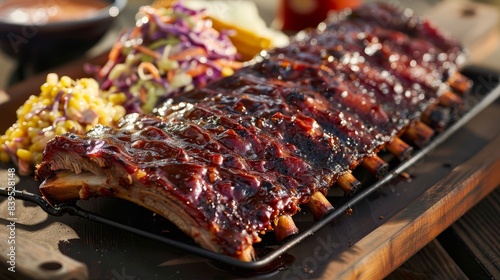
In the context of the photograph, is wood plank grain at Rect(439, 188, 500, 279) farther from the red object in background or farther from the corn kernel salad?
the red object in background

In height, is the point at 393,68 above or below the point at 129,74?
below

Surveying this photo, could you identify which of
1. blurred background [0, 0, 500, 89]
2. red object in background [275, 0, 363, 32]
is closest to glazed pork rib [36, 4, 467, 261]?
blurred background [0, 0, 500, 89]

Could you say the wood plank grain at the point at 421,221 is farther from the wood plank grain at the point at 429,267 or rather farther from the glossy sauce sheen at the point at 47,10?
the glossy sauce sheen at the point at 47,10

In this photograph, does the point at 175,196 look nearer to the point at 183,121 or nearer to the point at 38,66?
the point at 183,121

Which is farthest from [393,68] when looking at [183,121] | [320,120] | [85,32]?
[85,32]

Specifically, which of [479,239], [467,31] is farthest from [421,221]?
[467,31]

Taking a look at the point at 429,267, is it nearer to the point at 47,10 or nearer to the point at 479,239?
the point at 479,239
